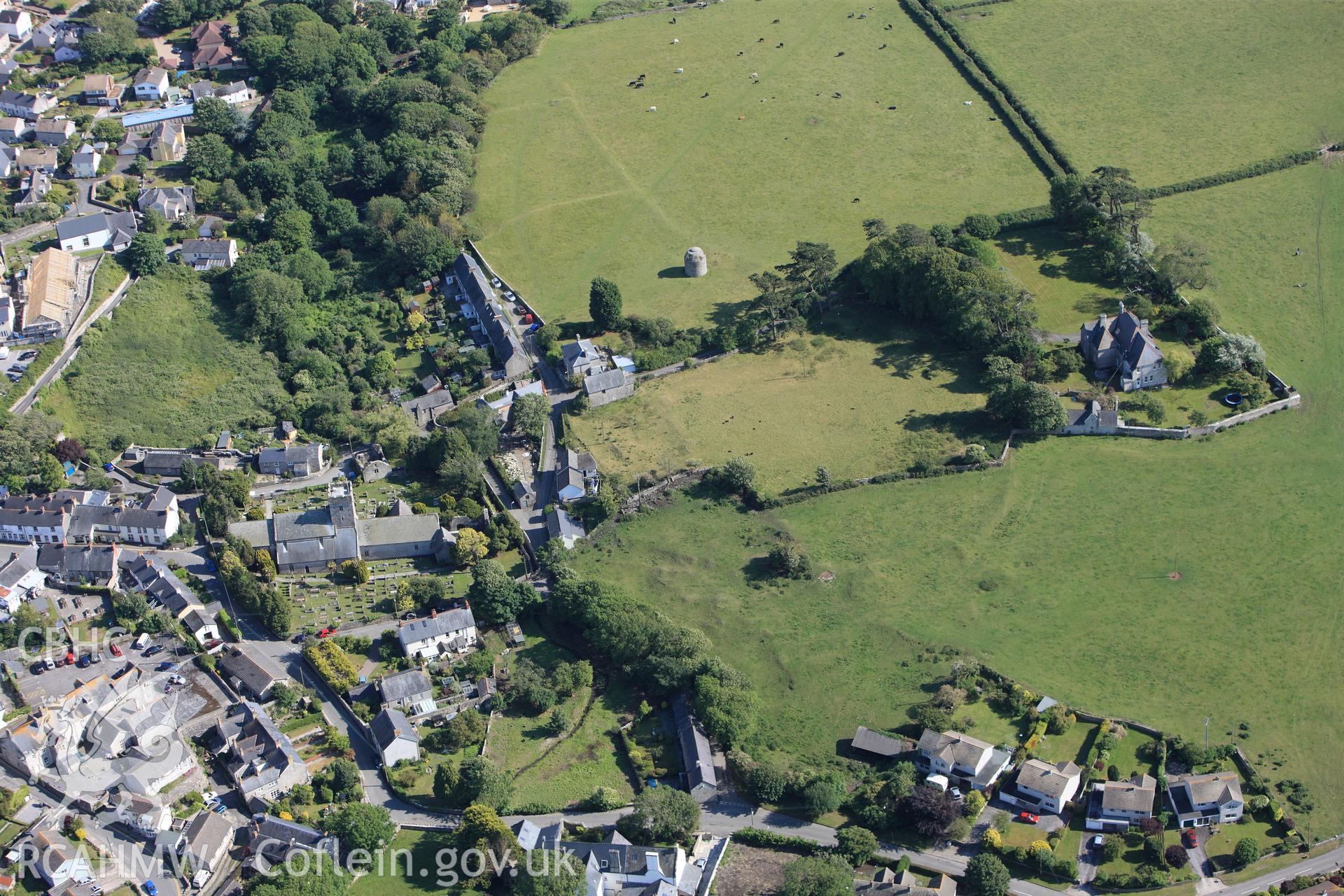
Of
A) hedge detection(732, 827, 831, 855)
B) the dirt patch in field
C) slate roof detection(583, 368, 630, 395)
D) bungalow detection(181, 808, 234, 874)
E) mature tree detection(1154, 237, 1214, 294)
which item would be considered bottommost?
bungalow detection(181, 808, 234, 874)

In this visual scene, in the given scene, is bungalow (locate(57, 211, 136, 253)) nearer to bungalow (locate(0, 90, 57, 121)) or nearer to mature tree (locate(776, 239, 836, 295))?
bungalow (locate(0, 90, 57, 121))

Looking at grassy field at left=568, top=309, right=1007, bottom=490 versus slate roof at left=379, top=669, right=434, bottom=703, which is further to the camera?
grassy field at left=568, top=309, right=1007, bottom=490

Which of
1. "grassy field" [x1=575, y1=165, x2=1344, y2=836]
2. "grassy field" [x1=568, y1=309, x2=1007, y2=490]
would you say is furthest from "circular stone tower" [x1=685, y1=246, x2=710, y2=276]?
"grassy field" [x1=575, y1=165, x2=1344, y2=836]

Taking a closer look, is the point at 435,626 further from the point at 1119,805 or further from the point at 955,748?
the point at 1119,805

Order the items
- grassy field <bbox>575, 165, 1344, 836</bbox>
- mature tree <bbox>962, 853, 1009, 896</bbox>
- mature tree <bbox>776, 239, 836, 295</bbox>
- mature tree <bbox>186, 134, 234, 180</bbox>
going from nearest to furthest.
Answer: mature tree <bbox>962, 853, 1009, 896</bbox> → grassy field <bbox>575, 165, 1344, 836</bbox> → mature tree <bbox>776, 239, 836, 295</bbox> → mature tree <bbox>186, 134, 234, 180</bbox>

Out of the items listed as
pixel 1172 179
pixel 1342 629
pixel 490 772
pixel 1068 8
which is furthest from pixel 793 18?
pixel 490 772

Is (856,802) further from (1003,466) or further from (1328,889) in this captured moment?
(1003,466)

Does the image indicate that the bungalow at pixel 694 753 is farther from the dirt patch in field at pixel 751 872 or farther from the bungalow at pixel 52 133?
the bungalow at pixel 52 133

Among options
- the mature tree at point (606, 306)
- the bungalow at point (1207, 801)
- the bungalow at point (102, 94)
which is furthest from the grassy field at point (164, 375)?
the bungalow at point (1207, 801)
